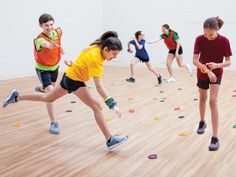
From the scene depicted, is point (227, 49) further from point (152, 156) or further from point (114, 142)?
point (114, 142)

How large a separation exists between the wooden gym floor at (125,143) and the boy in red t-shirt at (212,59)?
0.45 meters

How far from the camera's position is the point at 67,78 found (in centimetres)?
377

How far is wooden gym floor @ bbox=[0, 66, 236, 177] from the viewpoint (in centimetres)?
329

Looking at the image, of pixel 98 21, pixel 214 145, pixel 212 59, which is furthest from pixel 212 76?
pixel 98 21

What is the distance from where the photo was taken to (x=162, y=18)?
12.4 meters

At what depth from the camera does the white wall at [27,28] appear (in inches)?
375

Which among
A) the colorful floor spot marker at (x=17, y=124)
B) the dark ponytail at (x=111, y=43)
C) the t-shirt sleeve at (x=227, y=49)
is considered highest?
the dark ponytail at (x=111, y=43)

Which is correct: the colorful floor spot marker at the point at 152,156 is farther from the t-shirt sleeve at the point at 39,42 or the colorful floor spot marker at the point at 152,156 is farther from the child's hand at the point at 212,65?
the t-shirt sleeve at the point at 39,42

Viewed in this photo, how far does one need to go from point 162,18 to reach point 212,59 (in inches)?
349

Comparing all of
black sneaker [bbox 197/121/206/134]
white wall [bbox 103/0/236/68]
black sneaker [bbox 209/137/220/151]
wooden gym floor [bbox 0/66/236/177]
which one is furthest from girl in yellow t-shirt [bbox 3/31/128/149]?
white wall [bbox 103/0/236/68]

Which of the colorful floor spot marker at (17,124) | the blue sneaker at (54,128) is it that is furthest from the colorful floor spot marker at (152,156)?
the colorful floor spot marker at (17,124)

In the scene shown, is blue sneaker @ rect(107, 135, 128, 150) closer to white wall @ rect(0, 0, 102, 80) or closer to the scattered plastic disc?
the scattered plastic disc

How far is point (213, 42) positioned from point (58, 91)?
178 cm

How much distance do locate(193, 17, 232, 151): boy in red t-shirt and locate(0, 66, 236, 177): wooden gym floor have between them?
450 mm
